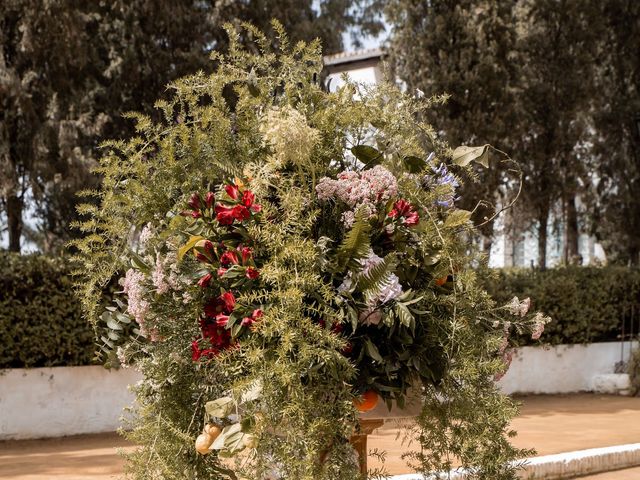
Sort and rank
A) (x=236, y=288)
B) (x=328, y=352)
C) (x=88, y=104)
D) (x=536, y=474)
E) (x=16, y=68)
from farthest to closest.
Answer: (x=88, y=104) < (x=16, y=68) < (x=536, y=474) < (x=236, y=288) < (x=328, y=352)

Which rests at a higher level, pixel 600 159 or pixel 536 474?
pixel 600 159

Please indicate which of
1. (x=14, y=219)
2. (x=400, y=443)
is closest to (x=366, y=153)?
(x=400, y=443)

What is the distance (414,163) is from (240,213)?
605 mm

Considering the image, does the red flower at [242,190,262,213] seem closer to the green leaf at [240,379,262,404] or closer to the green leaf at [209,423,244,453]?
the green leaf at [240,379,262,404]

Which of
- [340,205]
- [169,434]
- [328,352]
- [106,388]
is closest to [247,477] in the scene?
[169,434]

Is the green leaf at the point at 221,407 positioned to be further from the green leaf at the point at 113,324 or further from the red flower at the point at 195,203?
the green leaf at the point at 113,324

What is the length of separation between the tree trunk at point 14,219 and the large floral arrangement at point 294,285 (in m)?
11.5

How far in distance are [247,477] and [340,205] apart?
84cm

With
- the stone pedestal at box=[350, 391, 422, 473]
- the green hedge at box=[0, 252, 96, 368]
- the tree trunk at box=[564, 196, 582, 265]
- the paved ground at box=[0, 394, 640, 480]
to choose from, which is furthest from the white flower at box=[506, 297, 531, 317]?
the tree trunk at box=[564, 196, 582, 265]

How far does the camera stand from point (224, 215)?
8.57ft

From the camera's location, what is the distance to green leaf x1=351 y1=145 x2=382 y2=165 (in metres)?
2.87

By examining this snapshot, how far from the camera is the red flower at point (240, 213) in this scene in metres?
2.61

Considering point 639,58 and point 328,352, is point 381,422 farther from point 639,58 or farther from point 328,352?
point 639,58

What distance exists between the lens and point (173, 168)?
2881 millimetres
